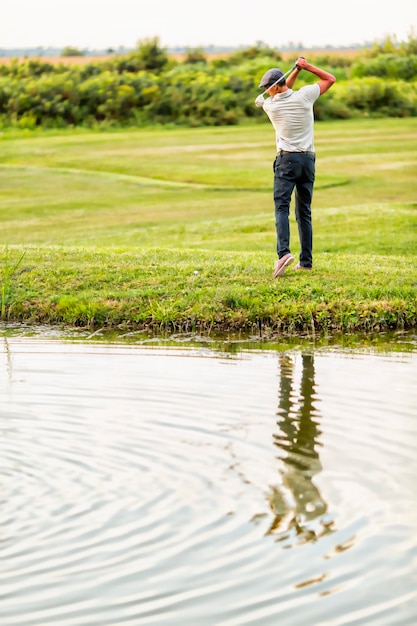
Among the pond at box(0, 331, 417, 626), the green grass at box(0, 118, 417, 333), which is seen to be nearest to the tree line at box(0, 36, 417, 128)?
the green grass at box(0, 118, 417, 333)

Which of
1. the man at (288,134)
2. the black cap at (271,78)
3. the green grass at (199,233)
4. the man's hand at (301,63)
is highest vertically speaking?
the man's hand at (301,63)

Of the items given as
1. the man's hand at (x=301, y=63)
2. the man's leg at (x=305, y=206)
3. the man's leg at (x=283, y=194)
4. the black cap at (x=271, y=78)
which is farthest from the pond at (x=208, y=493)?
the black cap at (x=271, y=78)

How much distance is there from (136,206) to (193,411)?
53.1 ft

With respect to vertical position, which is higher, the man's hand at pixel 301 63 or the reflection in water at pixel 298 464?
the man's hand at pixel 301 63

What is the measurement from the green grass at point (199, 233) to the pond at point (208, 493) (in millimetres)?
1845

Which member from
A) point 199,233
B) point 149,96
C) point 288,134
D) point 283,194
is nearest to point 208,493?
point 283,194

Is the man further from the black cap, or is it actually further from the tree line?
the tree line

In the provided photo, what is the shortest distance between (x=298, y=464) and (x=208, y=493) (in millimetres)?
697

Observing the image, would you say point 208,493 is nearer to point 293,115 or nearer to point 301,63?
point 301,63

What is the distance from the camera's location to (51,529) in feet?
15.1

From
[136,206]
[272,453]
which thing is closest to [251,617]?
[272,453]

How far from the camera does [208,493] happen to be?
508 cm

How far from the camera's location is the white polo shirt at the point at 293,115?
10555 millimetres

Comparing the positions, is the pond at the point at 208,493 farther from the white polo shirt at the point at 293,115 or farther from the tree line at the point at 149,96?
the tree line at the point at 149,96
